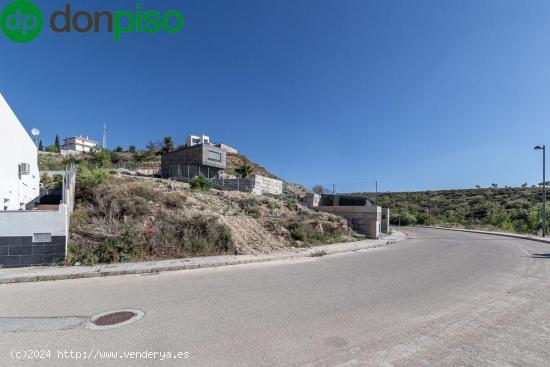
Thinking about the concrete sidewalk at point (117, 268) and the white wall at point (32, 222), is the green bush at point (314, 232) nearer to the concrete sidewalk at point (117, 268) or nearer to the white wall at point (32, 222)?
the concrete sidewalk at point (117, 268)

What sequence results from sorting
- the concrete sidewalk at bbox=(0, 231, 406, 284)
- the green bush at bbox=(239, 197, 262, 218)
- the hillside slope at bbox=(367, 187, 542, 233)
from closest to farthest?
the concrete sidewalk at bbox=(0, 231, 406, 284), the green bush at bbox=(239, 197, 262, 218), the hillside slope at bbox=(367, 187, 542, 233)

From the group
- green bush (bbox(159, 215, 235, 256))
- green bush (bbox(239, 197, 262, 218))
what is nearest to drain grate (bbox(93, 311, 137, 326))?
green bush (bbox(159, 215, 235, 256))

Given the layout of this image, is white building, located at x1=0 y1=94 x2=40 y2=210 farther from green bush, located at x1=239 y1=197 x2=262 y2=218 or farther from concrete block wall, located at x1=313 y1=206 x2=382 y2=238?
concrete block wall, located at x1=313 y1=206 x2=382 y2=238

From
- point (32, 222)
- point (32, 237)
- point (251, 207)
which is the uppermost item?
point (251, 207)

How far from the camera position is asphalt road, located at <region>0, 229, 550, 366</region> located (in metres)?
3.76

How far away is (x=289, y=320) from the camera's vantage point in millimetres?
4930

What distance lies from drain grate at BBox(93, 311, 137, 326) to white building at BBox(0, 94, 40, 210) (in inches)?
407

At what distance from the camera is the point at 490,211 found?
43.3 m

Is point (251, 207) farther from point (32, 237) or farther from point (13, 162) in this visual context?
point (13, 162)

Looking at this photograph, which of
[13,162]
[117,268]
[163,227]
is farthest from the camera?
[13,162]

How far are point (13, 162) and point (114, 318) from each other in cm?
1292

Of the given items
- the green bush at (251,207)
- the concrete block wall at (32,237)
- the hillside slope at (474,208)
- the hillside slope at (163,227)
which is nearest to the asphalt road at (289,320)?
the concrete block wall at (32,237)

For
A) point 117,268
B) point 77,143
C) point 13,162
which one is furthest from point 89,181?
point 77,143

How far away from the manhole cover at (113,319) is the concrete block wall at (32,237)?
5.39 meters
